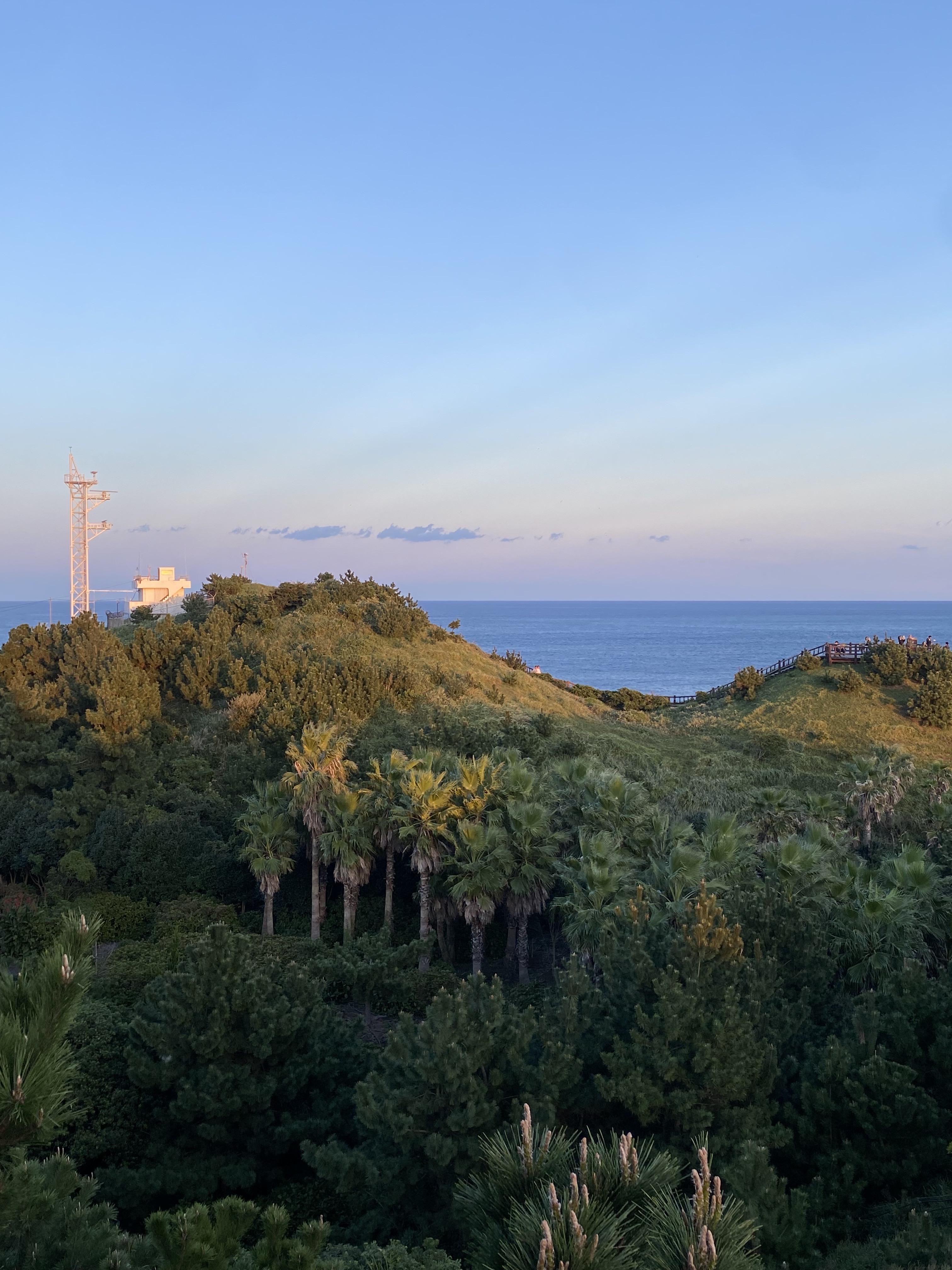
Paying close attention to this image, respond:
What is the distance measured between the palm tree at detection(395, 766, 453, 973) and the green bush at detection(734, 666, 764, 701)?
3746cm

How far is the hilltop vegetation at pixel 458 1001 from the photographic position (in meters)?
7.23

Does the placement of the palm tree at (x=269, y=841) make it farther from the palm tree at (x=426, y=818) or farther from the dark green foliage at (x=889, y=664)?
the dark green foliage at (x=889, y=664)

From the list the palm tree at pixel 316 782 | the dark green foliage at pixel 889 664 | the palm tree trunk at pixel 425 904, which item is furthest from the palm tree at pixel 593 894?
the dark green foliage at pixel 889 664

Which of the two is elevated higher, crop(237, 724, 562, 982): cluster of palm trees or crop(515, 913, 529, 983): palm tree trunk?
crop(237, 724, 562, 982): cluster of palm trees

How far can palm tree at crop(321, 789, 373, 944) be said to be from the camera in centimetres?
2580

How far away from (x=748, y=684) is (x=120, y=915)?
140 feet

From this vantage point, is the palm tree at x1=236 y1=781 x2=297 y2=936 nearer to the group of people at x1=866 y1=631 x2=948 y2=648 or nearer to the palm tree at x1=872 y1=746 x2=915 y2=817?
the palm tree at x1=872 y1=746 x2=915 y2=817

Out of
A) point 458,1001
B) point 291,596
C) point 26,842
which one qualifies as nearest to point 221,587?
point 291,596

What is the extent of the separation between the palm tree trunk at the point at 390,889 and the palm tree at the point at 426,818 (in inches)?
79.6

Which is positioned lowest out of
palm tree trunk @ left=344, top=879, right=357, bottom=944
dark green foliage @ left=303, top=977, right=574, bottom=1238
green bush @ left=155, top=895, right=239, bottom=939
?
green bush @ left=155, top=895, right=239, bottom=939

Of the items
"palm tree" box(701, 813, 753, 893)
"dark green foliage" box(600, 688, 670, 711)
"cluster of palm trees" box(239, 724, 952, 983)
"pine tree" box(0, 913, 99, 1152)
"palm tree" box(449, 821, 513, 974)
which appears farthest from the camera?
"dark green foliage" box(600, 688, 670, 711)

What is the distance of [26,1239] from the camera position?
739 centimetres

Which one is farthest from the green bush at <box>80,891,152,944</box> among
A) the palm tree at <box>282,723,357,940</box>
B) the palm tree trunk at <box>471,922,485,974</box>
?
the palm tree trunk at <box>471,922,485,974</box>

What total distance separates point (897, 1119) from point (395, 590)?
51.5 meters
